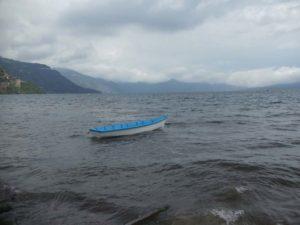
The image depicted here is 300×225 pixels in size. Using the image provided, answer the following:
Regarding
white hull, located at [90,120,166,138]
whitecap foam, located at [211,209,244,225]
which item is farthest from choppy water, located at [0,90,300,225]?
white hull, located at [90,120,166,138]

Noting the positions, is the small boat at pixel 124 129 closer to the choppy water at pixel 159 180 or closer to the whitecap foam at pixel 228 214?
the choppy water at pixel 159 180

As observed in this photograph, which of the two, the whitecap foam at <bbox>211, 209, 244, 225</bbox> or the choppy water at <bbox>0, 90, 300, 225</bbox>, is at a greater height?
the whitecap foam at <bbox>211, 209, 244, 225</bbox>

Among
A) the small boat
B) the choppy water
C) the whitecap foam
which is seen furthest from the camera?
the small boat

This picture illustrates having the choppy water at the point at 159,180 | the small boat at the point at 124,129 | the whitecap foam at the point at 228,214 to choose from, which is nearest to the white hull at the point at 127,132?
the small boat at the point at 124,129

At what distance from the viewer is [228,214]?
11.5 m

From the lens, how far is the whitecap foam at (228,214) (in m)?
11.0

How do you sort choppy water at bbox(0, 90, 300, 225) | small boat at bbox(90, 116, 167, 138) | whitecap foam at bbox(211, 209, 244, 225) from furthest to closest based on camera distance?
1. small boat at bbox(90, 116, 167, 138)
2. choppy water at bbox(0, 90, 300, 225)
3. whitecap foam at bbox(211, 209, 244, 225)

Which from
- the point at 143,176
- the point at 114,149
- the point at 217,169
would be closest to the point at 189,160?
the point at 217,169

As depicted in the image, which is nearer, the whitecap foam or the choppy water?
the whitecap foam

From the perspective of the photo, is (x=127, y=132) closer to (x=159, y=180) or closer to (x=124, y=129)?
(x=124, y=129)

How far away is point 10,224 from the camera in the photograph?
10859 mm

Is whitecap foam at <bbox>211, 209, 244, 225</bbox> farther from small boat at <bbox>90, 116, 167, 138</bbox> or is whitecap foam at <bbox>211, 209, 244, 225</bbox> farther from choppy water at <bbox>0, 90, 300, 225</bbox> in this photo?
small boat at <bbox>90, 116, 167, 138</bbox>

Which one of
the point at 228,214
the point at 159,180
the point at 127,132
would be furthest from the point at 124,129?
the point at 228,214

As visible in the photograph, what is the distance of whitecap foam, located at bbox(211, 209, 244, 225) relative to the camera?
36.1 ft
